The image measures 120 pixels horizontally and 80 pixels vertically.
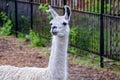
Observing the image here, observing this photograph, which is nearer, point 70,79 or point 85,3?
point 70,79

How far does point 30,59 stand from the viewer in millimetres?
10734

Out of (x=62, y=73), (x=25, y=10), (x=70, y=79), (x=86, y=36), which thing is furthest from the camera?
(x=25, y=10)

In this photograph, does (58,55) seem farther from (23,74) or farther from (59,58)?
(23,74)

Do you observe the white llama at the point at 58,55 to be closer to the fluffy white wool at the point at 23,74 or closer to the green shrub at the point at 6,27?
the fluffy white wool at the point at 23,74

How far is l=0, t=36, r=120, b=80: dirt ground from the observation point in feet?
29.8

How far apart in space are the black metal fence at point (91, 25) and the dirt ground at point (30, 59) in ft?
1.92

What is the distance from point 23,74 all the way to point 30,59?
4.40m

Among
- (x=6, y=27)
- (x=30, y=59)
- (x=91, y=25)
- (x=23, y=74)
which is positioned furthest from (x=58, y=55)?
(x=6, y=27)

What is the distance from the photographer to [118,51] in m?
9.62

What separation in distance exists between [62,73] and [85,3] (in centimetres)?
502

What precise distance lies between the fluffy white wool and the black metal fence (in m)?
3.60

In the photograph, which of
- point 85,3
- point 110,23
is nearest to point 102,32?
point 110,23

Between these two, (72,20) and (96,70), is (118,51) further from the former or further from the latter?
(72,20)

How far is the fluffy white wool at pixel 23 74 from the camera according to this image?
6203 mm
